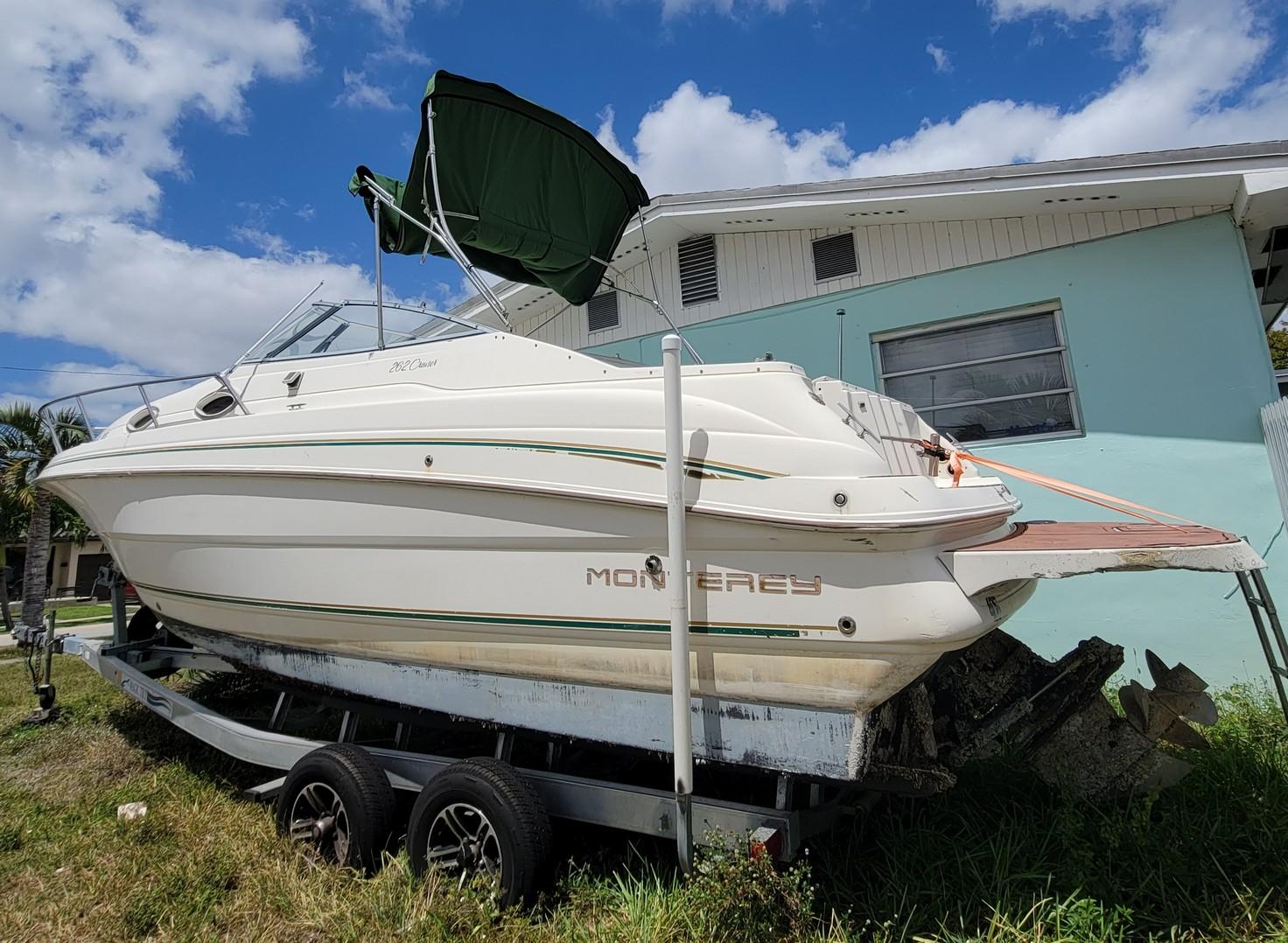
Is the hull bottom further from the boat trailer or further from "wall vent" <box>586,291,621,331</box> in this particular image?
"wall vent" <box>586,291,621,331</box>

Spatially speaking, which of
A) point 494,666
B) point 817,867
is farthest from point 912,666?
point 494,666

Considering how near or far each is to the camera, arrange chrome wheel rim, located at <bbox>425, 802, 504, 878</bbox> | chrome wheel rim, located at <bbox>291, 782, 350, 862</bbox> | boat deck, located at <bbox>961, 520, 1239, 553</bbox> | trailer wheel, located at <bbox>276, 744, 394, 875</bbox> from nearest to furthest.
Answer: boat deck, located at <bbox>961, 520, 1239, 553</bbox>, chrome wheel rim, located at <bbox>425, 802, 504, 878</bbox>, trailer wheel, located at <bbox>276, 744, 394, 875</bbox>, chrome wheel rim, located at <bbox>291, 782, 350, 862</bbox>

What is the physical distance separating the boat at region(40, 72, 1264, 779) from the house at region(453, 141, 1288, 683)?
1846mm

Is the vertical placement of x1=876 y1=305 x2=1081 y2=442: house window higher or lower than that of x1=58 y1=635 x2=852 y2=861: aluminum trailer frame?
higher

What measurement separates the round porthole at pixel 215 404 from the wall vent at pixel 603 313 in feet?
14.8

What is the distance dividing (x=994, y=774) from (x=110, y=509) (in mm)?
5019

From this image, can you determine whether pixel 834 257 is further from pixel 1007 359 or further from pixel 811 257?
pixel 1007 359

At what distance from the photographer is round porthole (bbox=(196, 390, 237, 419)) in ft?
12.3

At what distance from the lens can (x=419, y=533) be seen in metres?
2.90

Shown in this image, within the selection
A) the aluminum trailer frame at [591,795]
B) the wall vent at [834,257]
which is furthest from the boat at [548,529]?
the wall vent at [834,257]

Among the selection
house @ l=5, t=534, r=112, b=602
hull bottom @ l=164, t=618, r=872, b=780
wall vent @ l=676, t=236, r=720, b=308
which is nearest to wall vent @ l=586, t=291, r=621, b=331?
wall vent @ l=676, t=236, r=720, b=308

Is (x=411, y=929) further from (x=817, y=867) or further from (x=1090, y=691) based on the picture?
(x=1090, y=691)

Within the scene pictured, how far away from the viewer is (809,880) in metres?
2.63

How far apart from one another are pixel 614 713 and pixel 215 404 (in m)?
2.84
